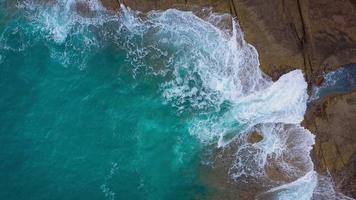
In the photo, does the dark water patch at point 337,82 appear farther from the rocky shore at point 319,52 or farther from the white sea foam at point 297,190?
the white sea foam at point 297,190

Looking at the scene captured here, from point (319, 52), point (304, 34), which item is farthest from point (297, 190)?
point (304, 34)

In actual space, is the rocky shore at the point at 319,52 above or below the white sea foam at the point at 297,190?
above

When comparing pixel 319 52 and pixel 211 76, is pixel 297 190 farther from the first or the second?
pixel 211 76

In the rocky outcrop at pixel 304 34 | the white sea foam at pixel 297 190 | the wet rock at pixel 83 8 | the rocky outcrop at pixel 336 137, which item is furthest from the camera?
the wet rock at pixel 83 8

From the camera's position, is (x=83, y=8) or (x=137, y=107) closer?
(x=137, y=107)

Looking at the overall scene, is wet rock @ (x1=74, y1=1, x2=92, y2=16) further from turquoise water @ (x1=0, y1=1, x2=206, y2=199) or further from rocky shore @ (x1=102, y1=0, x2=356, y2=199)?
rocky shore @ (x1=102, y1=0, x2=356, y2=199)

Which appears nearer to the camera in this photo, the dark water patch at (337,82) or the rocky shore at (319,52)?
the rocky shore at (319,52)

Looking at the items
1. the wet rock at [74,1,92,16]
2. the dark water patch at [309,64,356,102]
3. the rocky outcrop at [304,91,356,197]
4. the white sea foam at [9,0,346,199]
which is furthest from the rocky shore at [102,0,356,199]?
→ the wet rock at [74,1,92,16]

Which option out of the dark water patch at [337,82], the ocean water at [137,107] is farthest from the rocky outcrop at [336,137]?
the ocean water at [137,107]
